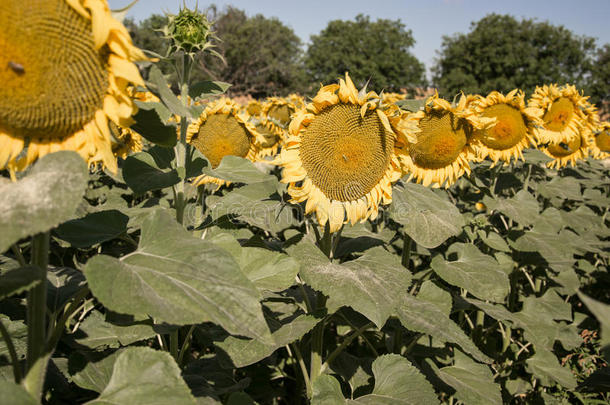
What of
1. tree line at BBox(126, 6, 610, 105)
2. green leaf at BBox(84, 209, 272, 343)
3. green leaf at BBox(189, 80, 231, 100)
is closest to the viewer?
green leaf at BBox(84, 209, 272, 343)

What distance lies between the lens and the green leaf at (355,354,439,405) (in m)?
1.49

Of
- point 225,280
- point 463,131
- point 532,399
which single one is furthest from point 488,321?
point 225,280

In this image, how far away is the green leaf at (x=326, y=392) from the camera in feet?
4.73

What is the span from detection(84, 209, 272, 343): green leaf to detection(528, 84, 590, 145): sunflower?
408 centimetres

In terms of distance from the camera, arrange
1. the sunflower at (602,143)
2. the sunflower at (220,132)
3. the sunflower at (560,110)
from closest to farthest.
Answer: the sunflower at (220,132)
the sunflower at (560,110)
the sunflower at (602,143)

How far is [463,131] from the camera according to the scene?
8.66 feet

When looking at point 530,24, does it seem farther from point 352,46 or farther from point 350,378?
point 350,378

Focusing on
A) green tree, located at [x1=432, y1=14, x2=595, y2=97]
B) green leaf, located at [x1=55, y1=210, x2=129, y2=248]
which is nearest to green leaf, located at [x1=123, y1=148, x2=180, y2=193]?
green leaf, located at [x1=55, y1=210, x2=129, y2=248]

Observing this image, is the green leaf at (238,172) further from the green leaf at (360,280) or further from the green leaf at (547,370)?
the green leaf at (547,370)

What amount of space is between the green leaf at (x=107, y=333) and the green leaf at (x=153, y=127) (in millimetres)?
660

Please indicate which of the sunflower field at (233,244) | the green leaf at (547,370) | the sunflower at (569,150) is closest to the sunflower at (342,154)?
the sunflower field at (233,244)

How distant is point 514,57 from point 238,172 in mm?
42424

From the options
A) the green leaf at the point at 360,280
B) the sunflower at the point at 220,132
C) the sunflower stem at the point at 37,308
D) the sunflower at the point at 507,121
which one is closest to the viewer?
the sunflower stem at the point at 37,308

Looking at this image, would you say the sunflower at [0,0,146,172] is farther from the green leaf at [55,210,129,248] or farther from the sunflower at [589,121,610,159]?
the sunflower at [589,121,610,159]
